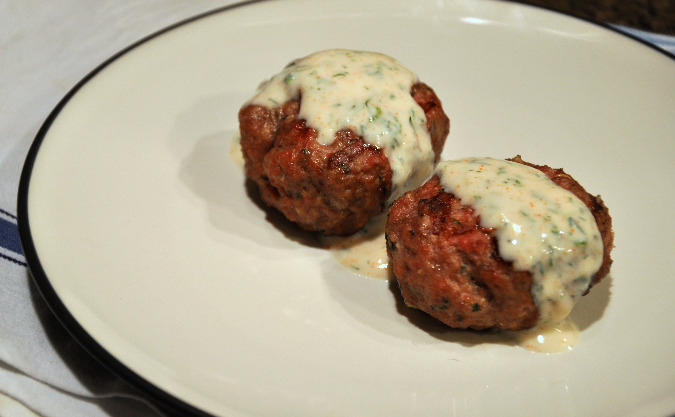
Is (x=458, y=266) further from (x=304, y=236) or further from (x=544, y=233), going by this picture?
(x=304, y=236)

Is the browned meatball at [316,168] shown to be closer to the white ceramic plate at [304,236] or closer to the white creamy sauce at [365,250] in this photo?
the white creamy sauce at [365,250]

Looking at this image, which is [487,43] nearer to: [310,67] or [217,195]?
[310,67]

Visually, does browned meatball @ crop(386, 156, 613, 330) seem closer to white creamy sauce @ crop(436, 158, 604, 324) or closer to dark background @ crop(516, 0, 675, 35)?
white creamy sauce @ crop(436, 158, 604, 324)

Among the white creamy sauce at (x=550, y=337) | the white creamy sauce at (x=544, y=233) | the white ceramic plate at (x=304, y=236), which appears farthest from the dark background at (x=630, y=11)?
the white creamy sauce at (x=550, y=337)

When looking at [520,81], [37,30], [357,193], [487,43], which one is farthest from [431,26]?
[37,30]

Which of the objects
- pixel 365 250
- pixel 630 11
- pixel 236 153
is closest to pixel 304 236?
pixel 365 250
